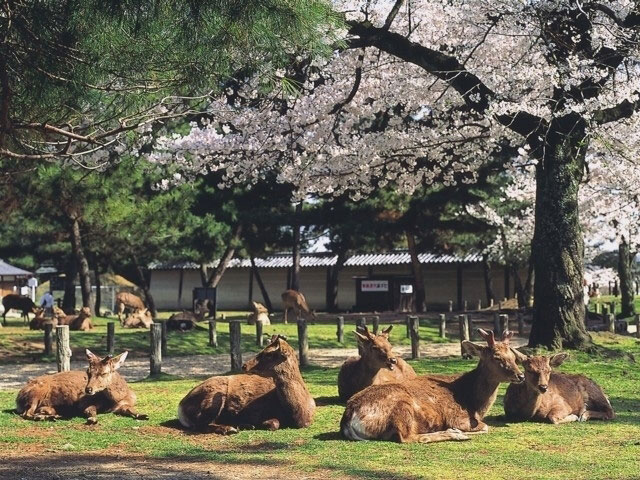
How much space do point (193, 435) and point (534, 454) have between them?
9.62ft

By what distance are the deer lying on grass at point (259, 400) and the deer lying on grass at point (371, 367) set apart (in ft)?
2.97

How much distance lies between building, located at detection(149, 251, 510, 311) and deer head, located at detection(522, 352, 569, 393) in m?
24.7

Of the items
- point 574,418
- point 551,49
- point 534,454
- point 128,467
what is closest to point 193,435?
point 128,467

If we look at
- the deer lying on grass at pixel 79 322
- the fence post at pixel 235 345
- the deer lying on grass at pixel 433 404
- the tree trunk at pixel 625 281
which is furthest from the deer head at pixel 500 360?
the tree trunk at pixel 625 281

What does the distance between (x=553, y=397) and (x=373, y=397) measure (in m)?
2.03

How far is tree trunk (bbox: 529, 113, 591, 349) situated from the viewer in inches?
566

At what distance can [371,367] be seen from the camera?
9.05 m

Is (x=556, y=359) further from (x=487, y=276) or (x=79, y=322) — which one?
(x=487, y=276)

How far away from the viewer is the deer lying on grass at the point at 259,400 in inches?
322

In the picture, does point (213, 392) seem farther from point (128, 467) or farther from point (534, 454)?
point (534, 454)

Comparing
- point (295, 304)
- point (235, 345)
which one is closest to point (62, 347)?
point (235, 345)

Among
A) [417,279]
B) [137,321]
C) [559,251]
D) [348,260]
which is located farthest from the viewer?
[348,260]

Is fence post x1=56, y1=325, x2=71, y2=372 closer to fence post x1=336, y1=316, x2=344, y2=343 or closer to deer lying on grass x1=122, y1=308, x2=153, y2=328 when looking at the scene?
fence post x1=336, y1=316, x2=344, y2=343

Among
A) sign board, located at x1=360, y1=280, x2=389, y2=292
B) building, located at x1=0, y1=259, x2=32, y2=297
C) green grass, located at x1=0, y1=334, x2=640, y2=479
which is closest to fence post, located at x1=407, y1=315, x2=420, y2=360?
green grass, located at x1=0, y1=334, x2=640, y2=479
